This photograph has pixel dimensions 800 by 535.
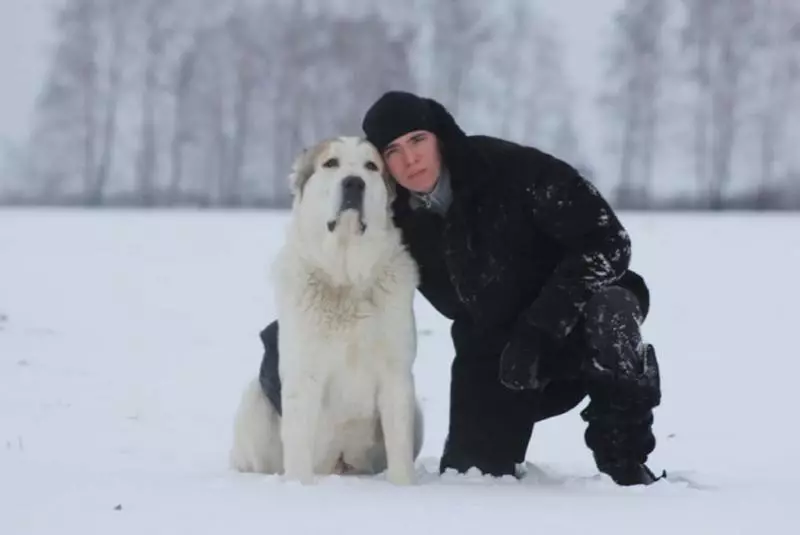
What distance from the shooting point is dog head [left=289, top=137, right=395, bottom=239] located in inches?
121

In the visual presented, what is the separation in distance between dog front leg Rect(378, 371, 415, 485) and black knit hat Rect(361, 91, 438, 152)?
716mm

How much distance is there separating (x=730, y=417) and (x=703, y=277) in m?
4.08

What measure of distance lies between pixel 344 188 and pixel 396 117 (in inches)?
10.4

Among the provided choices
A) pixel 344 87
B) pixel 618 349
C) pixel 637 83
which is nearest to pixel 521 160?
pixel 618 349

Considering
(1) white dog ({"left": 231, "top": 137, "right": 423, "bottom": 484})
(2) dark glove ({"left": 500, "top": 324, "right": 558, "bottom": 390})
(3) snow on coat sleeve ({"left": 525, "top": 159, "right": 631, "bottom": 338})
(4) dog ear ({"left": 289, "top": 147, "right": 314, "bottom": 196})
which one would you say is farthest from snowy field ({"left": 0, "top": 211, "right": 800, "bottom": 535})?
(4) dog ear ({"left": 289, "top": 147, "right": 314, "bottom": 196})

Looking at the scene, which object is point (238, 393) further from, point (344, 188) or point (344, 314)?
point (344, 188)

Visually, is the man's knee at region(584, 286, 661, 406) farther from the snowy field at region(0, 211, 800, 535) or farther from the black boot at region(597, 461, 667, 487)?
the snowy field at region(0, 211, 800, 535)

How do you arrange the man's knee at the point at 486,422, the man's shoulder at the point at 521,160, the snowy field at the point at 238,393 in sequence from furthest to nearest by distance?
the man's knee at the point at 486,422
the man's shoulder at the point at 521,160
the snowy field at the point at 238,393

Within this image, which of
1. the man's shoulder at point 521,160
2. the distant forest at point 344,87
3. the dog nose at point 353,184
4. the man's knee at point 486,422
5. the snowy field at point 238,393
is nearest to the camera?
the snowy field at point 238,393

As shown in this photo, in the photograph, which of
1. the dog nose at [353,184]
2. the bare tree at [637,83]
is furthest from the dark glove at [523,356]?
the bare tree at [637,83]

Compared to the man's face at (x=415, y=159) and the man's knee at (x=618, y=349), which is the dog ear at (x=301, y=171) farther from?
the man's knee at (x=618, y=349)

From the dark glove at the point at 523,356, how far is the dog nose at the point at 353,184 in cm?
65

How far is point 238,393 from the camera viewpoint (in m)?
5.85

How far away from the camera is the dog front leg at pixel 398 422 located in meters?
3.08
